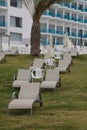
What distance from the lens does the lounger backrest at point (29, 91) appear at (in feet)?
42.9

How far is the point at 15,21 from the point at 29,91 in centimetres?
5205

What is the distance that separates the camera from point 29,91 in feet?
43.3

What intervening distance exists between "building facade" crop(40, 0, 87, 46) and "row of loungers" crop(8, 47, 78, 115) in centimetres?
5016

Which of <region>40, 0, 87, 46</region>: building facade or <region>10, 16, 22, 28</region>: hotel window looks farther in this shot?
<region>40, 0, 87, 46</region>: building facade

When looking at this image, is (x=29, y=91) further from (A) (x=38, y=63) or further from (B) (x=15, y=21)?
(B) (x=15, y=21)

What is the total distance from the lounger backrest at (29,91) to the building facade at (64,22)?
58.2 metres

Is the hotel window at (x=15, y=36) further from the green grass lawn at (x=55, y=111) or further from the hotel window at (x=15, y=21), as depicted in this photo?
the green grass lawn at (x=55, y=111)

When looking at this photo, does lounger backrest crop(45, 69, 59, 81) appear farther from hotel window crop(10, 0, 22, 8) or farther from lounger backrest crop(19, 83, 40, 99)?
hotel window crop(10, 0, 22, 8)

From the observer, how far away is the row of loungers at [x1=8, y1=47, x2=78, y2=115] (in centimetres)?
1216

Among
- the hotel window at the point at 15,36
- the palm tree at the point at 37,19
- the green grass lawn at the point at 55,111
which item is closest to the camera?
the green grass lawn at the point at 55,111

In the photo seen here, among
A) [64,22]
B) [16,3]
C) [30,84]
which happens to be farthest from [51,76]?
[64,22]

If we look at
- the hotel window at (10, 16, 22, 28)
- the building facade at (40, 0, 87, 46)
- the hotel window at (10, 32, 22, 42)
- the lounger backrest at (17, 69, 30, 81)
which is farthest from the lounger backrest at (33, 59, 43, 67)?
the building facade at (40, 0, 87, 46)

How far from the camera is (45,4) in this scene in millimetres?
32688

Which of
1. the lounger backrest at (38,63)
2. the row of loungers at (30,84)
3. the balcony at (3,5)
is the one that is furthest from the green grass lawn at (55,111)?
the balcony at (3,5)
